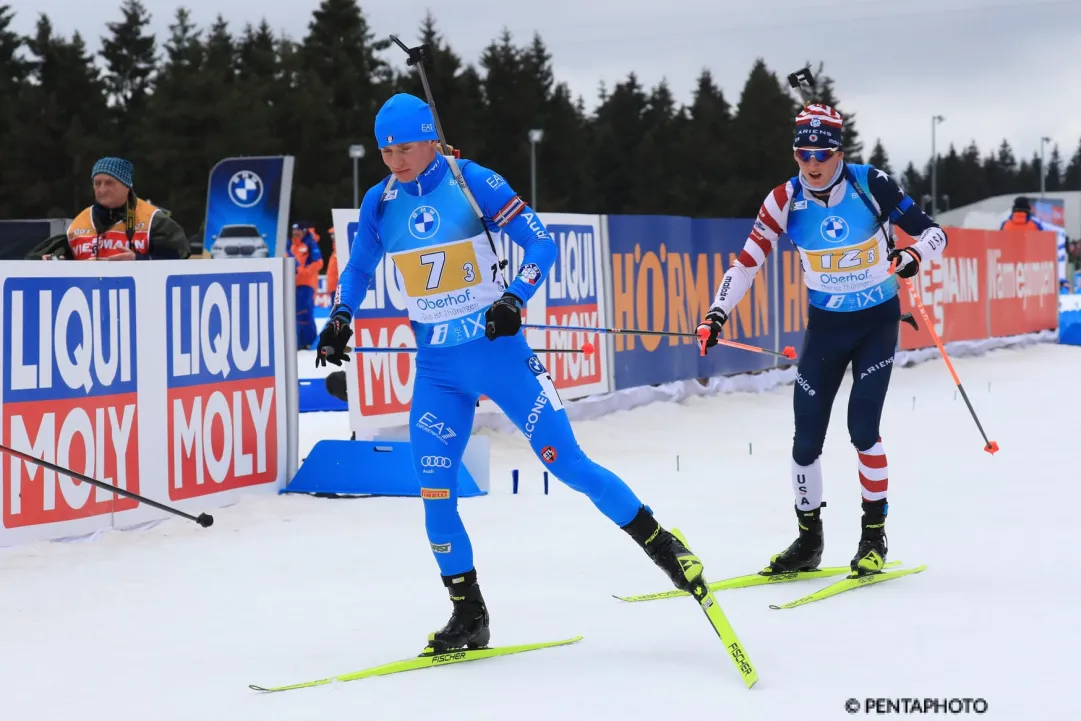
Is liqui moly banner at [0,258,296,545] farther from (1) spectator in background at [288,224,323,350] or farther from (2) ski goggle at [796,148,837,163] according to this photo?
(1) spectator in background at [288,224,323,350]

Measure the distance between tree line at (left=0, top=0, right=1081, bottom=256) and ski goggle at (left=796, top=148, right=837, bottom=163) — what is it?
46.6 meters

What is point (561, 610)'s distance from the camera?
225 inches

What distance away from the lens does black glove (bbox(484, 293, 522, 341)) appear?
4637 millimetres

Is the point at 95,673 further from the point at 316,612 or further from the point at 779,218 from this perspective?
the point at 779,218

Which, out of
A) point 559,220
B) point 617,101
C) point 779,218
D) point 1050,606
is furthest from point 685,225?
point 617,101

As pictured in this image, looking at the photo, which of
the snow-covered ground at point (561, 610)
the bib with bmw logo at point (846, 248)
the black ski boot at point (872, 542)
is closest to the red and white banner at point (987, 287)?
the snow-covered ground at point (561, 610)

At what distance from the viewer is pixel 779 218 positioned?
6.40 m

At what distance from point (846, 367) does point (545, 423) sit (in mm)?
2053

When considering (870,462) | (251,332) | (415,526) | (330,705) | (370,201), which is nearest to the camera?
(330,705)

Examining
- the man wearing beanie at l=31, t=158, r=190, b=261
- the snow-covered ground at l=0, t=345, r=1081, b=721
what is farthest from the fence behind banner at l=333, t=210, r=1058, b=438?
the man wearing beanie at l=31, t=158, r=190, b=261

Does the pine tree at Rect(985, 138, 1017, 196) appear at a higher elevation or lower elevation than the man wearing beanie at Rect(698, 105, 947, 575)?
higher

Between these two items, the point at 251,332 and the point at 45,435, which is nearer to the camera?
the point at 45,435

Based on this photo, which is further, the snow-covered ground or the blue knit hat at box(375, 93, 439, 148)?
the blue knit hat at box(375, 93, 439, 148)

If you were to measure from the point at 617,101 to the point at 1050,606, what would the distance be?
249 feet
